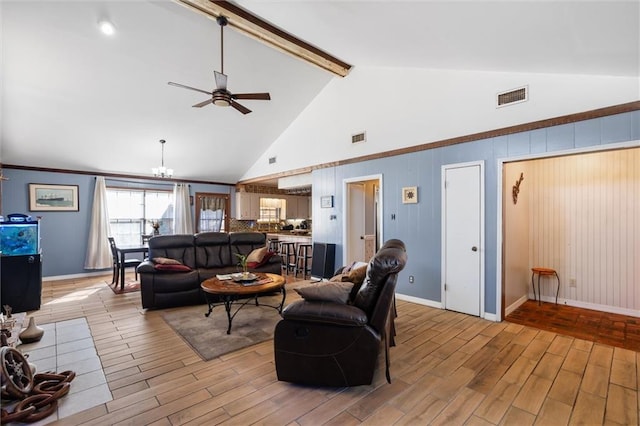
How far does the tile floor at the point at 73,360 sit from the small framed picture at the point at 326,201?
4322 millimetres

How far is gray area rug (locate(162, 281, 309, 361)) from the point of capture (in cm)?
309

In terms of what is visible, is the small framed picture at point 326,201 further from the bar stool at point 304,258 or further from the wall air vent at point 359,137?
the wall air vent at point 359,137

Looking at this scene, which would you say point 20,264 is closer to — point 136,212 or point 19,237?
point 19,237

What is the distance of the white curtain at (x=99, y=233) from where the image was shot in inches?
267

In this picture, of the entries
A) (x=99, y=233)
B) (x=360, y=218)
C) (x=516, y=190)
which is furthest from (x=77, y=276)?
(x=516, y=190)

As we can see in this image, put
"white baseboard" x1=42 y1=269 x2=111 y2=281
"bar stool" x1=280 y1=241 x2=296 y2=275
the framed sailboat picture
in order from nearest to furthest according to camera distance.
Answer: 1. the framed sailboat picture
2. "white baseboard" x1=42 y1=269 x2=111 y2=281
3. "bar stool" x1=280 y1=241 x2=296 y2=275

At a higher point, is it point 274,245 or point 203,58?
point 203,58

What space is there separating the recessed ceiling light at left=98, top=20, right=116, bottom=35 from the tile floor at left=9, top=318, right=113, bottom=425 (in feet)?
12.3

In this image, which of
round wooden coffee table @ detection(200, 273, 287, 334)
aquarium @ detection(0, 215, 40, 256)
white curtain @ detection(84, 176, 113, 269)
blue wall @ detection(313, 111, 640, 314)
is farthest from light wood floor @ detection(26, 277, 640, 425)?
white curtain @ detection(84, 176, 113, 269)

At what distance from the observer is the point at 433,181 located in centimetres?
448

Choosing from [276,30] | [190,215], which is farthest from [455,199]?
[190,215]

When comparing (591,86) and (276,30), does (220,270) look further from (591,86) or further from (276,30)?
(591,86)

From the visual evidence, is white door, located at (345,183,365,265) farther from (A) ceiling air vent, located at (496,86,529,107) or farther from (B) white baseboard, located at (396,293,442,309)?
(A) ceiling air vent, located at (496,86,529,107)

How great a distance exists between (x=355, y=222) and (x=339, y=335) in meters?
3.98
